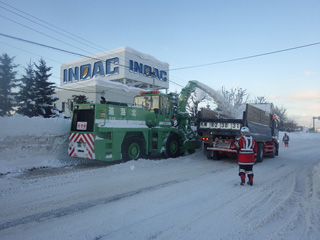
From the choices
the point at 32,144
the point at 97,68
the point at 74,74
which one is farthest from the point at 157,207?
the point at 74,74

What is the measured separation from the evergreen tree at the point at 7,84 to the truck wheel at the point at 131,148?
2209 centimetres

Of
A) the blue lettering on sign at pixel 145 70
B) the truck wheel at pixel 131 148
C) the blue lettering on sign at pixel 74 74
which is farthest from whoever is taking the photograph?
the blue lettering on sign at pixel 74 74

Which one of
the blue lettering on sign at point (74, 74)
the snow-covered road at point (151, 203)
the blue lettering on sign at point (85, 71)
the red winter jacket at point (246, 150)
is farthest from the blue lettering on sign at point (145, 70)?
the red winter jacket at point (246, 150)

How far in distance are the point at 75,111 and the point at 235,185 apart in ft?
21.6

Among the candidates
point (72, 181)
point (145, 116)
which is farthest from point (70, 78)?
point (72, 181)

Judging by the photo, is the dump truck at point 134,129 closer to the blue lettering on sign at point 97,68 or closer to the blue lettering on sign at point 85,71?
the blue lettering on sign at point 97,68

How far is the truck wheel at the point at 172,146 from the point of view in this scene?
38.3ft

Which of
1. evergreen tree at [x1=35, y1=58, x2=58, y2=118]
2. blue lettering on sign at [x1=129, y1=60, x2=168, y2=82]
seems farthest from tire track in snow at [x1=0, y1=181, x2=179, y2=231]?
blue lettering on sign at [x1=129, y1=60, x2=168, y2=82]

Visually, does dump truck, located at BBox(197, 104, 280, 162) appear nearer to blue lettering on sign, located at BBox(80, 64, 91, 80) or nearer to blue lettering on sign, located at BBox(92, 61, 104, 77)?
blue lettering on sign, located at BBox(92, 61, 104, 77)

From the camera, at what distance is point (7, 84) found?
27.5 metres

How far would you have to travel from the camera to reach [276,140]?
1436 centimetres

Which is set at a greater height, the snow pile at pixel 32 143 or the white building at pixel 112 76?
the white building at pixel 112 76

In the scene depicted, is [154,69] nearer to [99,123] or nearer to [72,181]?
[99,123]

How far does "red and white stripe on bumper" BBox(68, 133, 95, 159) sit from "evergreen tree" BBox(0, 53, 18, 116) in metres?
21.0
